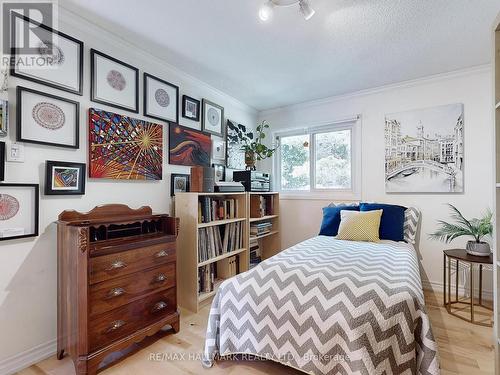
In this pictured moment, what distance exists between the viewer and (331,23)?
72.7 inches

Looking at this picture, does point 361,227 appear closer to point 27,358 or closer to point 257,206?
point 257,206

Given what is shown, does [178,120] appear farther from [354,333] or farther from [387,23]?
[354,333]

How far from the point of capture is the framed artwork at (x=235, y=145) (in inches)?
127

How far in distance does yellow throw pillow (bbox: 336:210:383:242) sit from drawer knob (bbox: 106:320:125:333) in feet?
6.36

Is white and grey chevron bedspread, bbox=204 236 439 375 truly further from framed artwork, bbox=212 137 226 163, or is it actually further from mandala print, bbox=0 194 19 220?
framed artwork, bbox=212 137 226 163

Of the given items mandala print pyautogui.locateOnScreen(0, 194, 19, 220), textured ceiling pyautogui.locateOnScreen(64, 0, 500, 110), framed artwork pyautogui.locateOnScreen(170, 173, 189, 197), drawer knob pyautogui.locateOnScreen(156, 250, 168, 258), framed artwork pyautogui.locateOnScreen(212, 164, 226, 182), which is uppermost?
textured ceiling pyautogui.locateOnScreen(64, 0, 500, 110)

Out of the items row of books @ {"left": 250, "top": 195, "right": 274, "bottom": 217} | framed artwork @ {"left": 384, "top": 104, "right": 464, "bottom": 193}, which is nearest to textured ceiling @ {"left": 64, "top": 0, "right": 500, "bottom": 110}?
framed artwork @ {"left": 384, "top": 104, "right": 464, "bottom": 193}

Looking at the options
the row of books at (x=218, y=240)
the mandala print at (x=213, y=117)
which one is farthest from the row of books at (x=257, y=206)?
the mandala print at (x=213, y=117)

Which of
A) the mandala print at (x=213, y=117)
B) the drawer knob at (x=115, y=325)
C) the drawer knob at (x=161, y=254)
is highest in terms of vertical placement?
the mandala print at (x=213, y=117)

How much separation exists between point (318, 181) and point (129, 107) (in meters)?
2.42

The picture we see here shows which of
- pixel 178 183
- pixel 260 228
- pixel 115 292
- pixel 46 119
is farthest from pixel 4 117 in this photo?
pixel 260 228

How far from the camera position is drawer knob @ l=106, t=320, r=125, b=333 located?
61.6 inches

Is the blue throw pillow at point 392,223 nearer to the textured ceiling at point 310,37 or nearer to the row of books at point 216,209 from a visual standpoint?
the textured ceiling at point 310,37

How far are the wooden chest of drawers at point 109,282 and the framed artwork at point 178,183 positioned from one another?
526 mm
